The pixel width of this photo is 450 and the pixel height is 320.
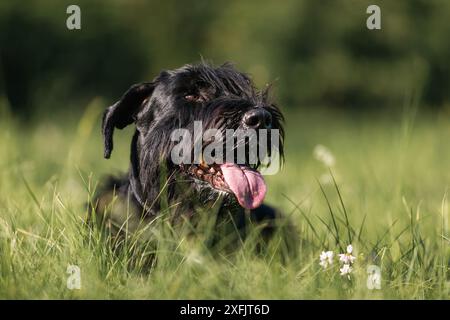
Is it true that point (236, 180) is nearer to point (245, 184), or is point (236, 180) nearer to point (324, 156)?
point (245, 184)

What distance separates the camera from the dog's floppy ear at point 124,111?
4785 mm

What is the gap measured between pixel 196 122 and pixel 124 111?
2.26 ft

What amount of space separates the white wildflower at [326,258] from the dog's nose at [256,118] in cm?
80

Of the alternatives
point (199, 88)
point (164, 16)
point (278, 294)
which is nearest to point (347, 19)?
point (164, 16)

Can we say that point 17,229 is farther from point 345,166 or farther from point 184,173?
point 345,166

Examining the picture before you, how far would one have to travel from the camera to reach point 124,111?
4.91 metres

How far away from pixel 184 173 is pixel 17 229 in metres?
0.97

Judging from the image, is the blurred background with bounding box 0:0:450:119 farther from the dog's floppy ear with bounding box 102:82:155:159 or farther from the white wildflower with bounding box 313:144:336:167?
the dog's floppy ear with bounding box 102:82:155:159

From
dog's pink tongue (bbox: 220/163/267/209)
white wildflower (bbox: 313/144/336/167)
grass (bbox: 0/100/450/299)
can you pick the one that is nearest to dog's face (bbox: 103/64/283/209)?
dog's pink tongue (bbox: 220/163/267/209)

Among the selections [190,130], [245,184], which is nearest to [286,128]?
[190,130]

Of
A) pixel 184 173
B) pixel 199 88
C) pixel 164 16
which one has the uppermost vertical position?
pixel 164 16

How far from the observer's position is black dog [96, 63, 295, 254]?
429 centimetres

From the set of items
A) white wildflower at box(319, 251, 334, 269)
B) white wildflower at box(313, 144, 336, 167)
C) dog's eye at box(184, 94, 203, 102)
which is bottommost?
white wildflower at box(319, 251, 334, 269)
